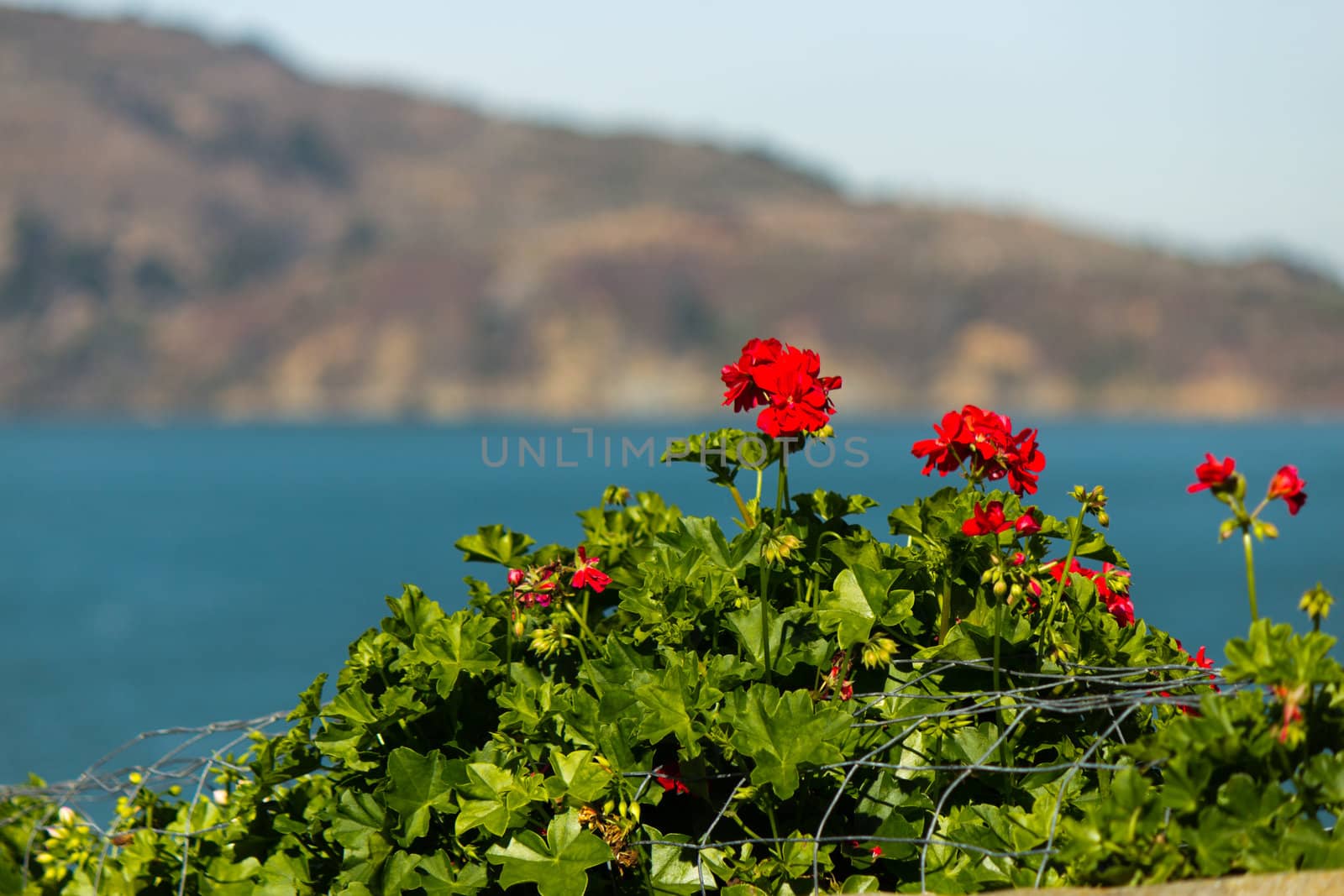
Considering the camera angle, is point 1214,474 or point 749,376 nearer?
point 1214,474

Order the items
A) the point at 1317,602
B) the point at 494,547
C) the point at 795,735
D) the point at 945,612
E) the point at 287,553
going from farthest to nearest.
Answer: the point at 287,553
the point at 494,547
the point at 945,612
the point at 795,735
the point at 1317,602

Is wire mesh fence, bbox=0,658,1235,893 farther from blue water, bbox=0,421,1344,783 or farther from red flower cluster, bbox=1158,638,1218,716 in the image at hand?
blue water, bbox=0,421,1344,783

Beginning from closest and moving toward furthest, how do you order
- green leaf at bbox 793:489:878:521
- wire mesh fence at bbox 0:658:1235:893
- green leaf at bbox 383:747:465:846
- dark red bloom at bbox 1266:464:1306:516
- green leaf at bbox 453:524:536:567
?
dark red bloom at bbox 1266:464:1306:516
wire mesh fence at bbox 0:658:1235:893
green leaf at bbox 383:747:465:846
green leaf at bbox 793:489:878:521
green leaf at bbox 453:524:536:567

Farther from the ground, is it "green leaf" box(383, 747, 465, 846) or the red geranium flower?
the red geranium flower

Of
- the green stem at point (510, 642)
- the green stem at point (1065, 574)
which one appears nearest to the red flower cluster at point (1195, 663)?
the green stem at point (1065, 574)

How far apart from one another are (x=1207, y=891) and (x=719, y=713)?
2.63 ft

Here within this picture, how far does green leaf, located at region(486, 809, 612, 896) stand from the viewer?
7.31ft

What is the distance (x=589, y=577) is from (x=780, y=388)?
0.53 metres

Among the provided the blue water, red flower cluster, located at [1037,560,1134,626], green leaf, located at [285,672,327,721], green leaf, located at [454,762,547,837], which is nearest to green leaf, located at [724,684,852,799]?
green leaf, located at [454,762,547,837]

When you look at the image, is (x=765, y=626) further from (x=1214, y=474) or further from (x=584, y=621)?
(x=1214, y=474)

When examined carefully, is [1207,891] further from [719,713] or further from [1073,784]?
[719,713]

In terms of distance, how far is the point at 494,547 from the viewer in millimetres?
2967

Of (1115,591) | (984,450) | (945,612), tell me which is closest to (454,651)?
(945,612)

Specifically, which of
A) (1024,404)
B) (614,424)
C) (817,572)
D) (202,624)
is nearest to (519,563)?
(817,572)
